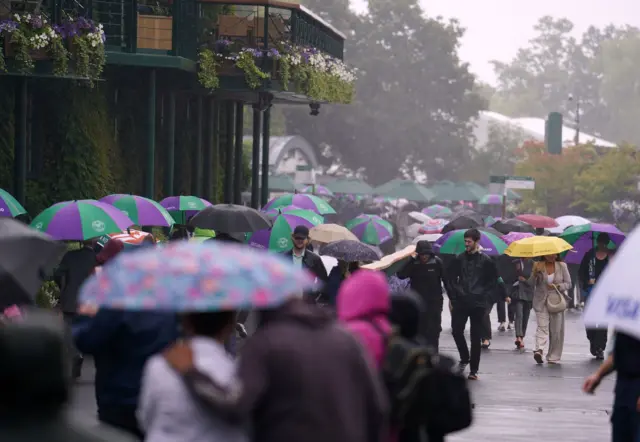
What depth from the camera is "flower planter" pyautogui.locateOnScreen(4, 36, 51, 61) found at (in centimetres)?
2317

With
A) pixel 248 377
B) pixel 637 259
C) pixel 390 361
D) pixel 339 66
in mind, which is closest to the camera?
pixel 248 377

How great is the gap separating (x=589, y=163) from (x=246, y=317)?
6061 centimetres

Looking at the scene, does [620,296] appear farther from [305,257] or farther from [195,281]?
[305,257]

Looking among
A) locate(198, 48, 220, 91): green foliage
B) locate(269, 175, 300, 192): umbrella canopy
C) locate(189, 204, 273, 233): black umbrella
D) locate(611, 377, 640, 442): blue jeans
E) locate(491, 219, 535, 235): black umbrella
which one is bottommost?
locate(269, 175, 300, 192): umbrella canopy

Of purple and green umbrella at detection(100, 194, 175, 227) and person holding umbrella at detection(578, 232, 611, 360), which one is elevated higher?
purple and green umbrella at detection(100, 194, 175, 227)

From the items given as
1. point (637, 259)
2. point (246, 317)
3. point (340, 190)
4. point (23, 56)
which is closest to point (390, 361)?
point (637, 259)

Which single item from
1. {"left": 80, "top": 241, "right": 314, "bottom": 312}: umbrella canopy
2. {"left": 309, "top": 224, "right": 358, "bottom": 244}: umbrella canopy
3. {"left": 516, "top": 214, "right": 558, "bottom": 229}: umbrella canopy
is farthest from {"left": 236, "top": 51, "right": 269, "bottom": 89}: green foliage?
{"left": 80, "top": 241, "right": 314, "bottom": 312}: umbrella canopy

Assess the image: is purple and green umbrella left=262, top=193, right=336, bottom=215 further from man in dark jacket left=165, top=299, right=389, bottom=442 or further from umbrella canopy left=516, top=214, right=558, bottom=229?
man in dark jacket left=165, top=299, right=389, bottom=442

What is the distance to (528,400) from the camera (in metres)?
15.3

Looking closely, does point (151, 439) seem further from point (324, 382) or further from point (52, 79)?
point (52, 79)

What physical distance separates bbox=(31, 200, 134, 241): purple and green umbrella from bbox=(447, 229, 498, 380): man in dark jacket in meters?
3.45

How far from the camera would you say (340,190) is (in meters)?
76.6

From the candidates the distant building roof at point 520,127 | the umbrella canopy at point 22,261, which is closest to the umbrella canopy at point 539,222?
the umbrella canopy at point 22,261

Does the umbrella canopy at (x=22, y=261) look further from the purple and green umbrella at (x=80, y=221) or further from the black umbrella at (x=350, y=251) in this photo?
the black umbrella at (x=350, y=251)
